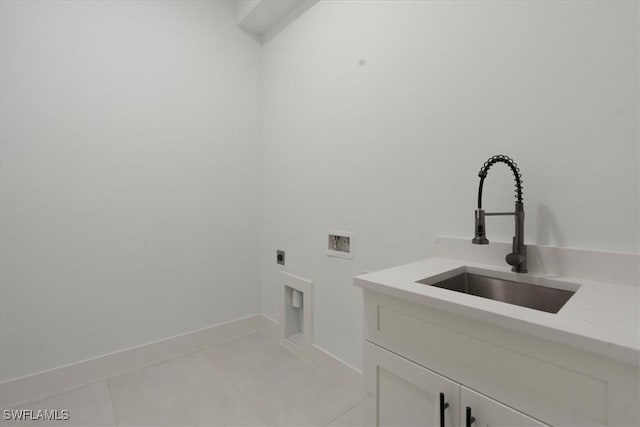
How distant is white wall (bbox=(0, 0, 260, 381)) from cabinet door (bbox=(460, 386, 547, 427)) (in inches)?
76.5

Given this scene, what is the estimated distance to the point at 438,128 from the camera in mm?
1396

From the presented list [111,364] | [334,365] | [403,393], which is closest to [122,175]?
Answer: [111,364]

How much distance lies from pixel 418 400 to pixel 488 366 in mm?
257

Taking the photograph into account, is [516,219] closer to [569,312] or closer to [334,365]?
[569,312]

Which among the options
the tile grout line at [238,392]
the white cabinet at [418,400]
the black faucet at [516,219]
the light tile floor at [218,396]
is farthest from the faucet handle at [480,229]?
the tile grout line at [238,392]

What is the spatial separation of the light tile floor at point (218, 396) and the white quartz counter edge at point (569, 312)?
0.96 m

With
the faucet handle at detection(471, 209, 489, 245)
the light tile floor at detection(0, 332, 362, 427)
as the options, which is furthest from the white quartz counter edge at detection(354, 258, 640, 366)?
the light tile floor at detection(0, 332, 362, 427)

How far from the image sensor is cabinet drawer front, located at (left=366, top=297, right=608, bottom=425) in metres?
0.63

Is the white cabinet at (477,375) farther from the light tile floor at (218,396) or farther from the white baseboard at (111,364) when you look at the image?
the white baseboard at (111,364)

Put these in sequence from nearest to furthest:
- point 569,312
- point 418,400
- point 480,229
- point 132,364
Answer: point 569,312, point 418,400, point 480,229, point 132,364

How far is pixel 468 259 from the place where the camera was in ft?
4.21

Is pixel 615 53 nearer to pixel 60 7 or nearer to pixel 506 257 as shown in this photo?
pixel 506 257

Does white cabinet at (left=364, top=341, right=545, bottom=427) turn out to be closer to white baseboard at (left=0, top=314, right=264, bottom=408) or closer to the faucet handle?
the faucet handle

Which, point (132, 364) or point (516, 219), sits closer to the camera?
point (516, 219)
